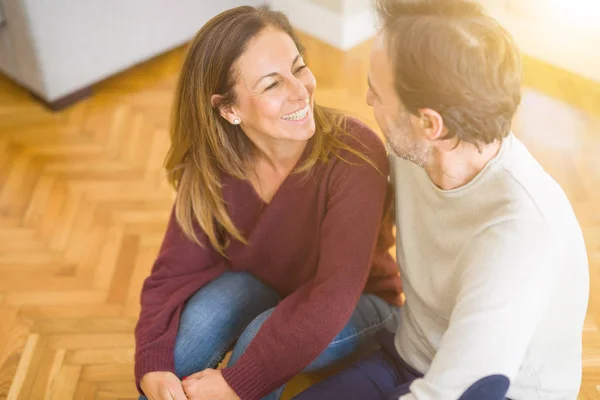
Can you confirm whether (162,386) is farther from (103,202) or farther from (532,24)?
(532,24)

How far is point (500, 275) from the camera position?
1.00 metres

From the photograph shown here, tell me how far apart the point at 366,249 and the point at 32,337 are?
1.00 metres

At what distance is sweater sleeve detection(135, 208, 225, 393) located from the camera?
1.43 metres

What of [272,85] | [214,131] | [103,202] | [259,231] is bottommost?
[103,202]

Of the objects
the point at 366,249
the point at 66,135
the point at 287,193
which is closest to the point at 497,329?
the point at 366,249

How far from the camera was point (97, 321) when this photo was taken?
74.0 inches

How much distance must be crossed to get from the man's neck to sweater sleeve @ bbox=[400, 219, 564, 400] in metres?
0.11

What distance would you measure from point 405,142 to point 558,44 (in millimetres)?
1764

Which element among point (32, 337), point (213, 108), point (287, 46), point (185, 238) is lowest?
point (32, 337)

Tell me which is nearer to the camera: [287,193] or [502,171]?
[502,171]

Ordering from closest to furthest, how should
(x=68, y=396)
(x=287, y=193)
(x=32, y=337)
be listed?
(x=287, y=193)
(x=68, y=396)
(x=32, y=337)

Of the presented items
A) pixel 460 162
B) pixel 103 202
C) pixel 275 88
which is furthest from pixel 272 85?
pixel 103 202

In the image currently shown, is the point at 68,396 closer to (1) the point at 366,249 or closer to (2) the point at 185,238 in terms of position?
(2) the point at 185,238

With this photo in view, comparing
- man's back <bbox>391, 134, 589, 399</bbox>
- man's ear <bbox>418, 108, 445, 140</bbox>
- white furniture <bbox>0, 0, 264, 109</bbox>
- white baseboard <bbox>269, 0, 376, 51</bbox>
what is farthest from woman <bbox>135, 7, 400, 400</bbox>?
white baseboard <bbox>269, 0, 376, 51</bbox>
